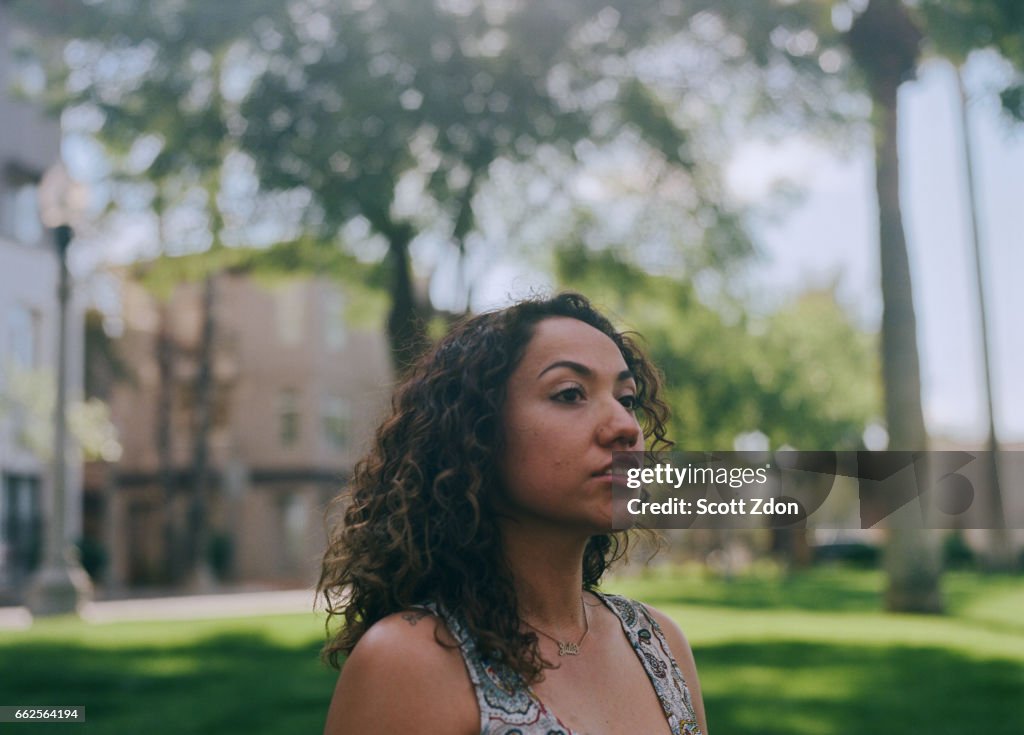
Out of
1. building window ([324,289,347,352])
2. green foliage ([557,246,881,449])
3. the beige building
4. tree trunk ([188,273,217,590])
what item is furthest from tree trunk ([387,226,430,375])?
building window ([324,289,347,352])

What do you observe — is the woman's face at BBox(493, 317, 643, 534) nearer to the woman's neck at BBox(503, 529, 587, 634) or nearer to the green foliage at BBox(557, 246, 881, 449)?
the woman's neck at BBox(503, 529, 587, 634)

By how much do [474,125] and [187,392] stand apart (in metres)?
33.4

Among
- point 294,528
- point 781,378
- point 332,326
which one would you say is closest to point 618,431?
point 781,378

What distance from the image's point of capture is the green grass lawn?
738 cm

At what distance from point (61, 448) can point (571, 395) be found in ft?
48.6

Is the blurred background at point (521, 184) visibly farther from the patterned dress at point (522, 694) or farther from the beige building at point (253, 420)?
the beige building at point (253, 420)

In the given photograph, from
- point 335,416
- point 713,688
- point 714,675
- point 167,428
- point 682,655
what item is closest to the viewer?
point 682,655

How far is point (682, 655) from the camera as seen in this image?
221cm

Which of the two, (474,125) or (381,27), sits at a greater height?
(381,27)

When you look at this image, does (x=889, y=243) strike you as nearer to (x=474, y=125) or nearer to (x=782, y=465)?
(x=474, y=125)

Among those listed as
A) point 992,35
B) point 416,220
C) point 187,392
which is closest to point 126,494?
point 187,392

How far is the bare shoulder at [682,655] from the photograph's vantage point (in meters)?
2.16

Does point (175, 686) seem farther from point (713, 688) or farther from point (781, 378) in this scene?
point (781, 378)

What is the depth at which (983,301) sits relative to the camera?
27734 mm
